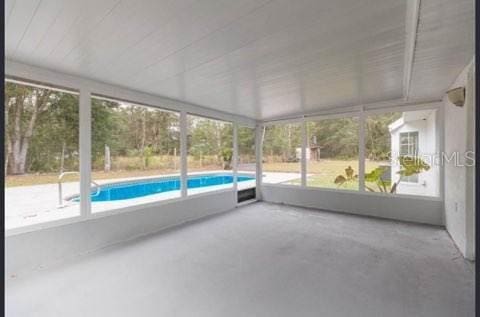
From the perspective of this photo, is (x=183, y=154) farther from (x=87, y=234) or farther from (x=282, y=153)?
(x=282, y=153)

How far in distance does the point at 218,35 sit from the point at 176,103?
8.82ft

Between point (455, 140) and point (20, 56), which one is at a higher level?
point (20, 56)

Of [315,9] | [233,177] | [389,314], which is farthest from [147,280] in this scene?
[233,177]

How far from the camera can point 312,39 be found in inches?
86.2

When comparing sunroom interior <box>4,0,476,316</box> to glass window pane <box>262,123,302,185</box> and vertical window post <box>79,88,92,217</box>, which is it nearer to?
vertical window post <box>79,88,92,217</box>

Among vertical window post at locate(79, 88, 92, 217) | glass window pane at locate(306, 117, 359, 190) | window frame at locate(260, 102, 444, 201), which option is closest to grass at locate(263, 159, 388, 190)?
glass window pane at locate(306, 117, 359, 190)

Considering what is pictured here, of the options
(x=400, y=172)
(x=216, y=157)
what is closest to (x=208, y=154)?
(x=216, y=157)

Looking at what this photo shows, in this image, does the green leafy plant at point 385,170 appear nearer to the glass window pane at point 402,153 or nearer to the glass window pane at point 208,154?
the glass window pane at point 402,153

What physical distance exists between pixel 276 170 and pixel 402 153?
291 centimetres

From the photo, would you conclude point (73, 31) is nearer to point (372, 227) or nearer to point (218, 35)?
point (218, 35)

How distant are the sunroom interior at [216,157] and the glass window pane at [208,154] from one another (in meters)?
0.06

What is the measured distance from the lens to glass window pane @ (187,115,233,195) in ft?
16.5

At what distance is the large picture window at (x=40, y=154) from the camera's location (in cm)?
279

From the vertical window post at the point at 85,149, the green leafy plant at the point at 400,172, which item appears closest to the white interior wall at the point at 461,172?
the green leafy plant at the point at 400,172
